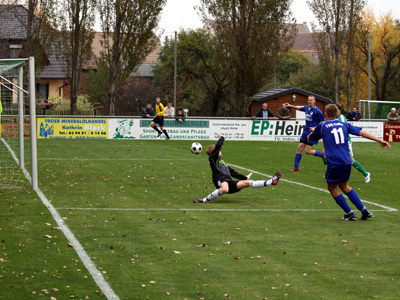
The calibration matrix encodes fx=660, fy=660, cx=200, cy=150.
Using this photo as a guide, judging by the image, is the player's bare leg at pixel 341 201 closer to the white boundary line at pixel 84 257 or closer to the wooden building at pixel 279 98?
the white boundary line at pixel 84 257

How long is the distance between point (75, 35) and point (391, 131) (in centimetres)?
1974

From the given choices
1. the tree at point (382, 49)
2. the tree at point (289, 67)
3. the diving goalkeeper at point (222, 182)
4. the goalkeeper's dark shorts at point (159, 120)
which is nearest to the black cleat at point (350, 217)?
the diving goalkeeper at point (222, 182)

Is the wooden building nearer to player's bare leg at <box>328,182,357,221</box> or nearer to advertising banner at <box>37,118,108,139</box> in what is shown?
advertising banner at <box>37,118,108,139</box>

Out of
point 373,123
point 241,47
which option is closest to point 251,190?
point 373,123

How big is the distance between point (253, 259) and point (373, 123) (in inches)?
1127

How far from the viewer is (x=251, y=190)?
1366 centimetres

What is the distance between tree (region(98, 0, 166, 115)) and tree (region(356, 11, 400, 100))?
21116 mm

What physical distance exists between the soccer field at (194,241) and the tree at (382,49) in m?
45.0

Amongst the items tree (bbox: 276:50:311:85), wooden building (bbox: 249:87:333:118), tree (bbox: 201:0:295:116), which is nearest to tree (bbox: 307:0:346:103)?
wooden building (bbox: 249:87:333:118)

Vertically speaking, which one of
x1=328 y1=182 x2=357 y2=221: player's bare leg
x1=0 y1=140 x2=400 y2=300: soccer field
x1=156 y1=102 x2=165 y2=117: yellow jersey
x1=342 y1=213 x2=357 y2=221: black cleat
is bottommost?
x1=0 y1=140 x2=400 y2=300: soccer field

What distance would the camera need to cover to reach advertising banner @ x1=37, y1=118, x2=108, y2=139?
106 feet

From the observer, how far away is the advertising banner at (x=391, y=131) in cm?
3447

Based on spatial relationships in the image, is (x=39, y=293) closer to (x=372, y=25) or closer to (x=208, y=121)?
(x=208, y=121)

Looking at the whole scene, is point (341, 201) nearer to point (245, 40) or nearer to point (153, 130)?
point (153, 130)
